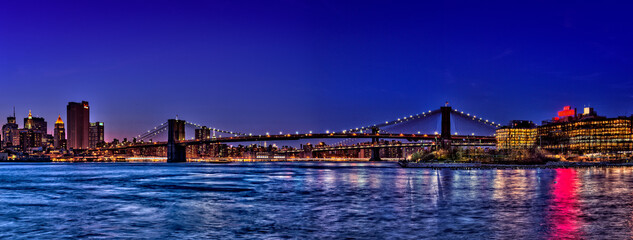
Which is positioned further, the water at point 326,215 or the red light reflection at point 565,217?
the water at point 326,215

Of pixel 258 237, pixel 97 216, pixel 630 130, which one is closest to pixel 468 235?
pixel 258 237

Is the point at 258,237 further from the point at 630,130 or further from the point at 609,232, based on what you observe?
the point at 630,130

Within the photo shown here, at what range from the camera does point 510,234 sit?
56.4ft

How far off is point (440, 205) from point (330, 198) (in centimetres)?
677

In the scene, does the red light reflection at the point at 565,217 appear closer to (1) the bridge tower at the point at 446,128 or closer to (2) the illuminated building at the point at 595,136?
(1) the bridge tower at the point at 446,128

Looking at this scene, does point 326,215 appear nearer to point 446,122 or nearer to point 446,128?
point 446,128

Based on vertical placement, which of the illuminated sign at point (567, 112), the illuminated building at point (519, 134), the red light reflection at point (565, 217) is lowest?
the red light reflection at point (565, 217)

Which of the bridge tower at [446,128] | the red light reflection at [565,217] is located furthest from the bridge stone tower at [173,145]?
the red light reflection at [565,217]

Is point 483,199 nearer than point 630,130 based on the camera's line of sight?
Yes

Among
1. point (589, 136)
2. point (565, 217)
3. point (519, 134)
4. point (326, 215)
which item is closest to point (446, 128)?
point (589, 136)

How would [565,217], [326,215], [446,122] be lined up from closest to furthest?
[565,217]
[326,215]
[446,122]

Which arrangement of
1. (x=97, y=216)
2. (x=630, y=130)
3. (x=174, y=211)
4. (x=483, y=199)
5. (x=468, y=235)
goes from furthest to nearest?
(x=630, y=130) → (x=483, y=199) → (x=174, y=211) → (x=97, y=216) → (x=468, y=235)

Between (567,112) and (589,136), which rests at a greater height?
(567,112)

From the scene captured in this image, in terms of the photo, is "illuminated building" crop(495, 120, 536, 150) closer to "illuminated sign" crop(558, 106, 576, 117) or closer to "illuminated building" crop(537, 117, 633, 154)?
"illuminated sign" crop(558, 106, 576, 117)
